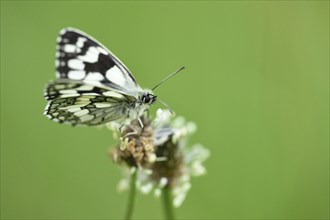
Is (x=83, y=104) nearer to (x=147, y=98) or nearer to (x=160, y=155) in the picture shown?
(x=147, y=98)

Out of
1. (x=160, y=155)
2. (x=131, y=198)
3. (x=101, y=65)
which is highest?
(x=101, y=65)

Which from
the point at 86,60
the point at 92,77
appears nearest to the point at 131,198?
the point at 92,77

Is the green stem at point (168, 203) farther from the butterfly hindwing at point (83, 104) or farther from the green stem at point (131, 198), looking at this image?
the butterfly hindwing at point (83, 104)

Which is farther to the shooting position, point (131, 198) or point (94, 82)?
point (94, 82)

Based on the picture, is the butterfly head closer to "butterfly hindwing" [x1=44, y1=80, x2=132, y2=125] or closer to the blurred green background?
"butterfly hindwing" [x1=44, y1=80, x2=132, y2=125]

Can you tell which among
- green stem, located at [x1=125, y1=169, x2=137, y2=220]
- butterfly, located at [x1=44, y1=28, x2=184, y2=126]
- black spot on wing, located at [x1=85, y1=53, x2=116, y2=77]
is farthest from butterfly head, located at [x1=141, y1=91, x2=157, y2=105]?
green stem, located at [x1=125, y1=169, x2=137, y2=220]

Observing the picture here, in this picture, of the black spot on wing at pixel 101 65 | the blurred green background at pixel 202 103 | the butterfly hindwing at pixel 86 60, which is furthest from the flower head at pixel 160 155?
the blurred green background at pixel 202 103

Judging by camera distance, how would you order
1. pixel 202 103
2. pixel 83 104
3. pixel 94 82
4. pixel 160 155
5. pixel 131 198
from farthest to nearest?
pixel 202 103
pixel 160 155
pixel 83 104
pixel 94 82
pixel 131 198
